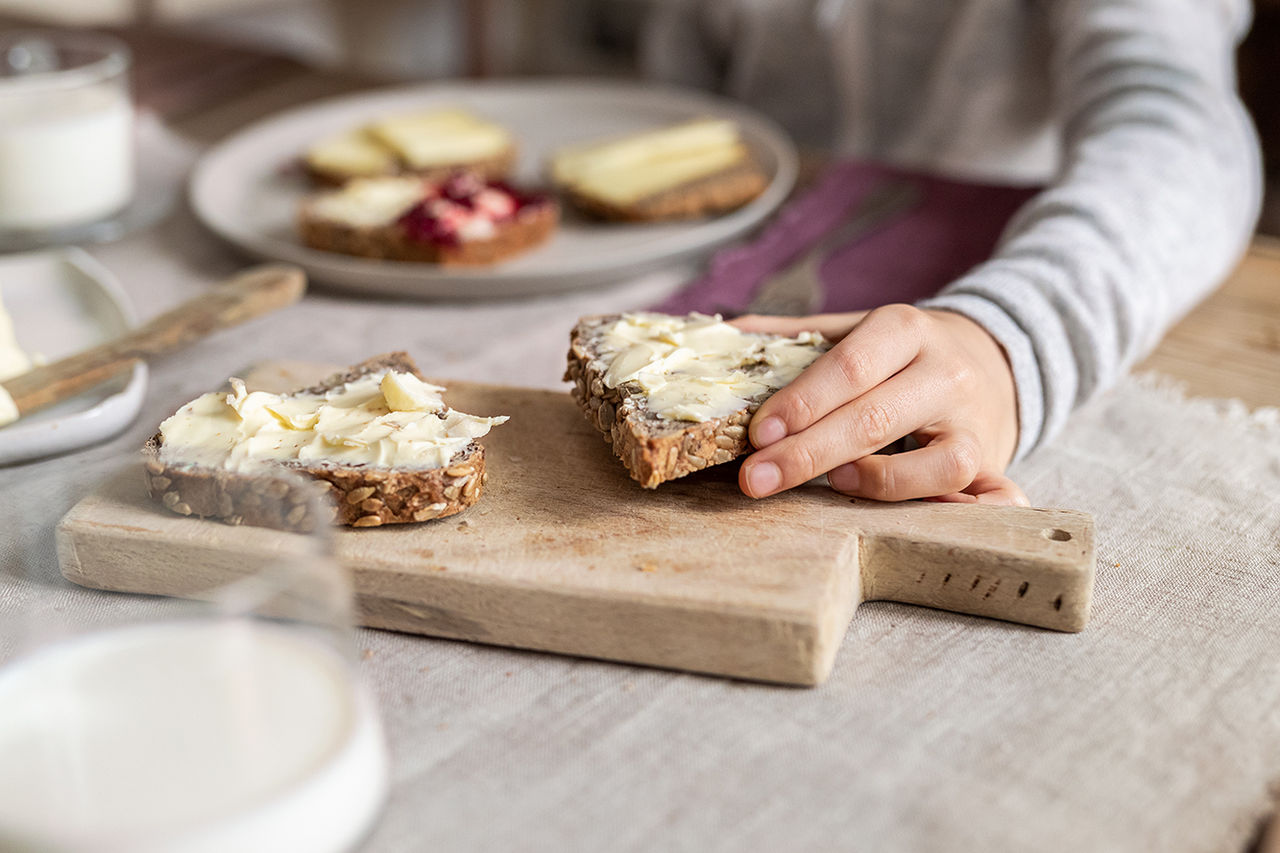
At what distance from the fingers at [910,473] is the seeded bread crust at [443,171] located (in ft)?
3.63

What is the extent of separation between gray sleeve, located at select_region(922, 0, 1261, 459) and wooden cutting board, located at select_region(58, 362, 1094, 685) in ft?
0.92

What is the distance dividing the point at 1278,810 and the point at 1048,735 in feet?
0.49

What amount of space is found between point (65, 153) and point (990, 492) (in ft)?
4.67

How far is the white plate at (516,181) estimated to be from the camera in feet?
5.19

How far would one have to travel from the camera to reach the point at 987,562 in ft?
3.01

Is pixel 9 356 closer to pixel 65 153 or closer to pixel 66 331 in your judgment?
pixel 66 331

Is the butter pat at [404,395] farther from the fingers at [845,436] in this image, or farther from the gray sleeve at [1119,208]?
the gray sleeve at [1119,208]

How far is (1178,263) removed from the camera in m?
1.45

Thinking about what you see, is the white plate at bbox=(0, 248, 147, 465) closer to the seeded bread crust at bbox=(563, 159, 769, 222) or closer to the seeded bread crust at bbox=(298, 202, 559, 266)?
the seeded bread crust at bbox=(298, 202, 559, 266)

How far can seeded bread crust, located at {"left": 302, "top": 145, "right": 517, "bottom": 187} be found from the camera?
188 cm

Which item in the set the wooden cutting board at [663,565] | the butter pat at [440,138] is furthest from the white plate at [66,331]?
the butter pat at [440,138]

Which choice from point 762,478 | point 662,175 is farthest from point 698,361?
point 662,175

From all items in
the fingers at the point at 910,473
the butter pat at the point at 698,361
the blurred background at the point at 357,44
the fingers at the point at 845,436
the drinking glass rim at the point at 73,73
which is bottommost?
the blurred background at the point at 357,44

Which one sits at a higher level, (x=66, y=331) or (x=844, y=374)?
(x=844, y=374)
